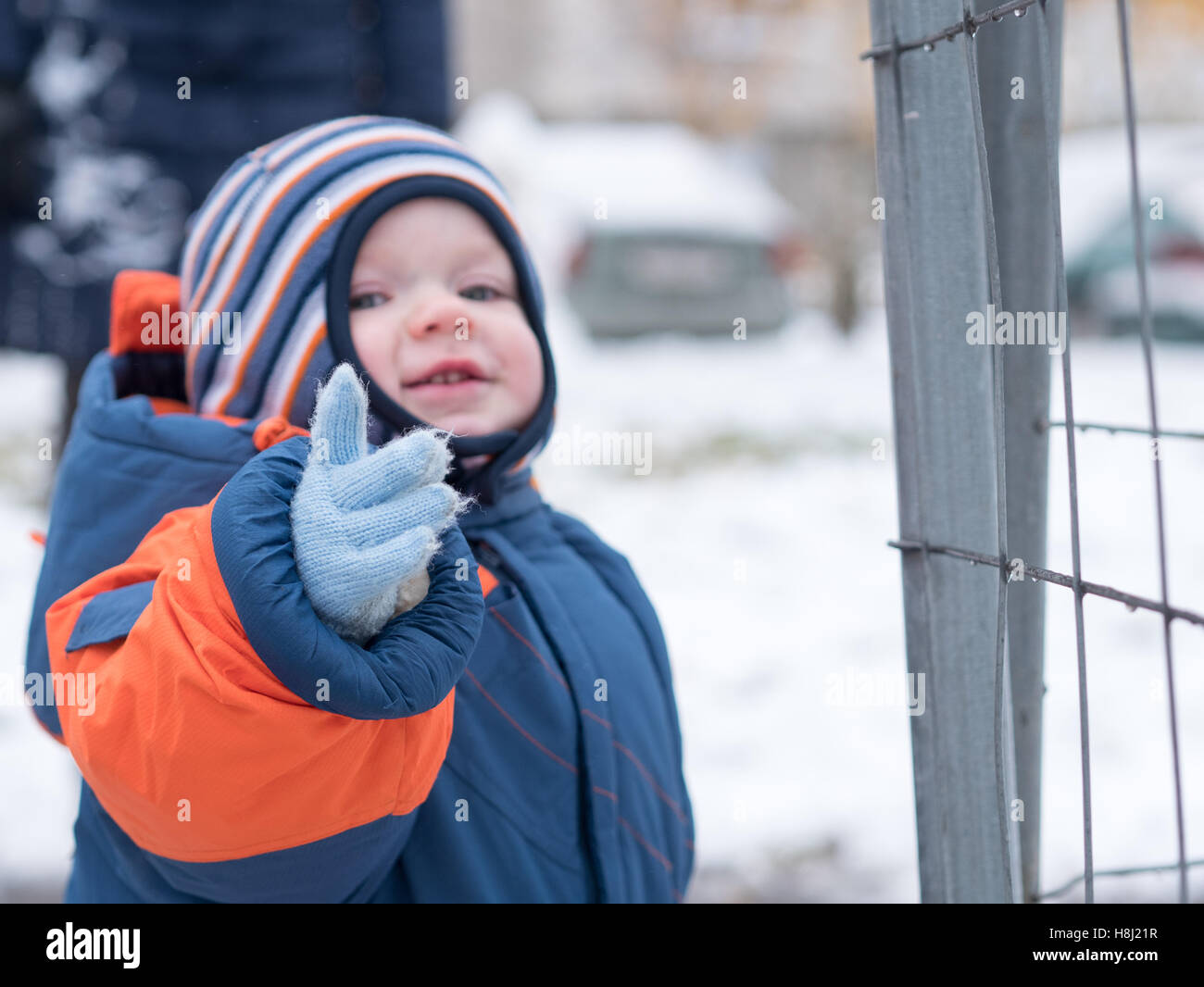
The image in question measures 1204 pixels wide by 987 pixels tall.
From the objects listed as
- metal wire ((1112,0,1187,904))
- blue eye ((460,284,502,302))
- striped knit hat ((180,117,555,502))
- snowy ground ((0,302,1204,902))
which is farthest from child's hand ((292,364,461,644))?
snowy ground ((0,302,1204,902))

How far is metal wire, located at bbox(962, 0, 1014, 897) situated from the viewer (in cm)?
98

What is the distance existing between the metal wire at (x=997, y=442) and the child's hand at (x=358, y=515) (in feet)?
1.58

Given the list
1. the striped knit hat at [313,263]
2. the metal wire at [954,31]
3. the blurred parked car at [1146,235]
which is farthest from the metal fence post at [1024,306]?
the blurred parked car at [1146,235]

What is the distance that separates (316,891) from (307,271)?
0.66 m

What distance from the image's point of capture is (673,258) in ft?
24.7

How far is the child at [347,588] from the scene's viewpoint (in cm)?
87

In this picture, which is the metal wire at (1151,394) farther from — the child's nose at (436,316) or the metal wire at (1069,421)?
the child's nose at (436,316)

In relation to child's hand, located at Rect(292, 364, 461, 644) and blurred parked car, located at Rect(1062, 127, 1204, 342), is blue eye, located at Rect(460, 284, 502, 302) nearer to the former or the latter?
child's hand, located at Rect(292, 364, 461, 644)

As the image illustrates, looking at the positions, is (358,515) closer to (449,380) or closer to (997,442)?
(449,380)

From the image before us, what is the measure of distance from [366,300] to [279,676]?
1.86 ft

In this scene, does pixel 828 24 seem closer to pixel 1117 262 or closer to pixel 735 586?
pixel 1117 262

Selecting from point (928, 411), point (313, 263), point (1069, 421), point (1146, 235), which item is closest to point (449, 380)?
point (313, 263)

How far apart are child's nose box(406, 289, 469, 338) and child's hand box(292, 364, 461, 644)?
12.0 inches

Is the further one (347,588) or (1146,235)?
(1146,235)
